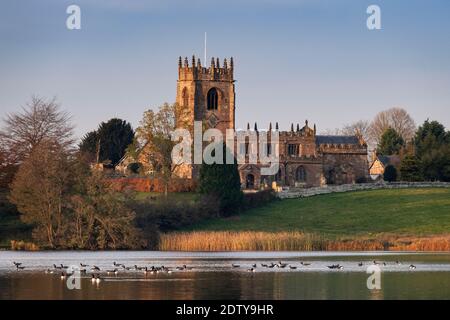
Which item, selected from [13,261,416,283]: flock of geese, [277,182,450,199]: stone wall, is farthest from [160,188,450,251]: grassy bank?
[13,261,416,283]: flock of geese

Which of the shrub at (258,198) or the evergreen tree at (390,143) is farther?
the evergreen tree at (390,143)

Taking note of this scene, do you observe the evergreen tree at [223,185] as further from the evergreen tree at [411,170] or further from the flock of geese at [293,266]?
the flock of geese at [293,266]

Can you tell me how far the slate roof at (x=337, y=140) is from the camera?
12700 cm

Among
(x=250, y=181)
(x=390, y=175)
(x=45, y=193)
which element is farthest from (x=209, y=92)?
(x=45, y=193)

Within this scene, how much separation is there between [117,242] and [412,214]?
25.3m

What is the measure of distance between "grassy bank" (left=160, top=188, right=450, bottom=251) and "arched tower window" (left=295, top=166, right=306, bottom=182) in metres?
18.3

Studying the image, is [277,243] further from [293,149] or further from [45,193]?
[293,149]

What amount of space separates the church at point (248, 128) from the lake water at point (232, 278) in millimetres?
53042

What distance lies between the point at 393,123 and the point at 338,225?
89.0 m

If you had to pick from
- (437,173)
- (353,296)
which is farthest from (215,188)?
(353,296)

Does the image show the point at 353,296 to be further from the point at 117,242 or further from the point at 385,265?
the point at 117,242

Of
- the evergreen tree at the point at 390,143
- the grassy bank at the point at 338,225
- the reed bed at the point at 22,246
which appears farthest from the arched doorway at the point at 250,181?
the reed bed at the point at 22,246

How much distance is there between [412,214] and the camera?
8844 cm

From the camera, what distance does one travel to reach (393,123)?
566 feet
